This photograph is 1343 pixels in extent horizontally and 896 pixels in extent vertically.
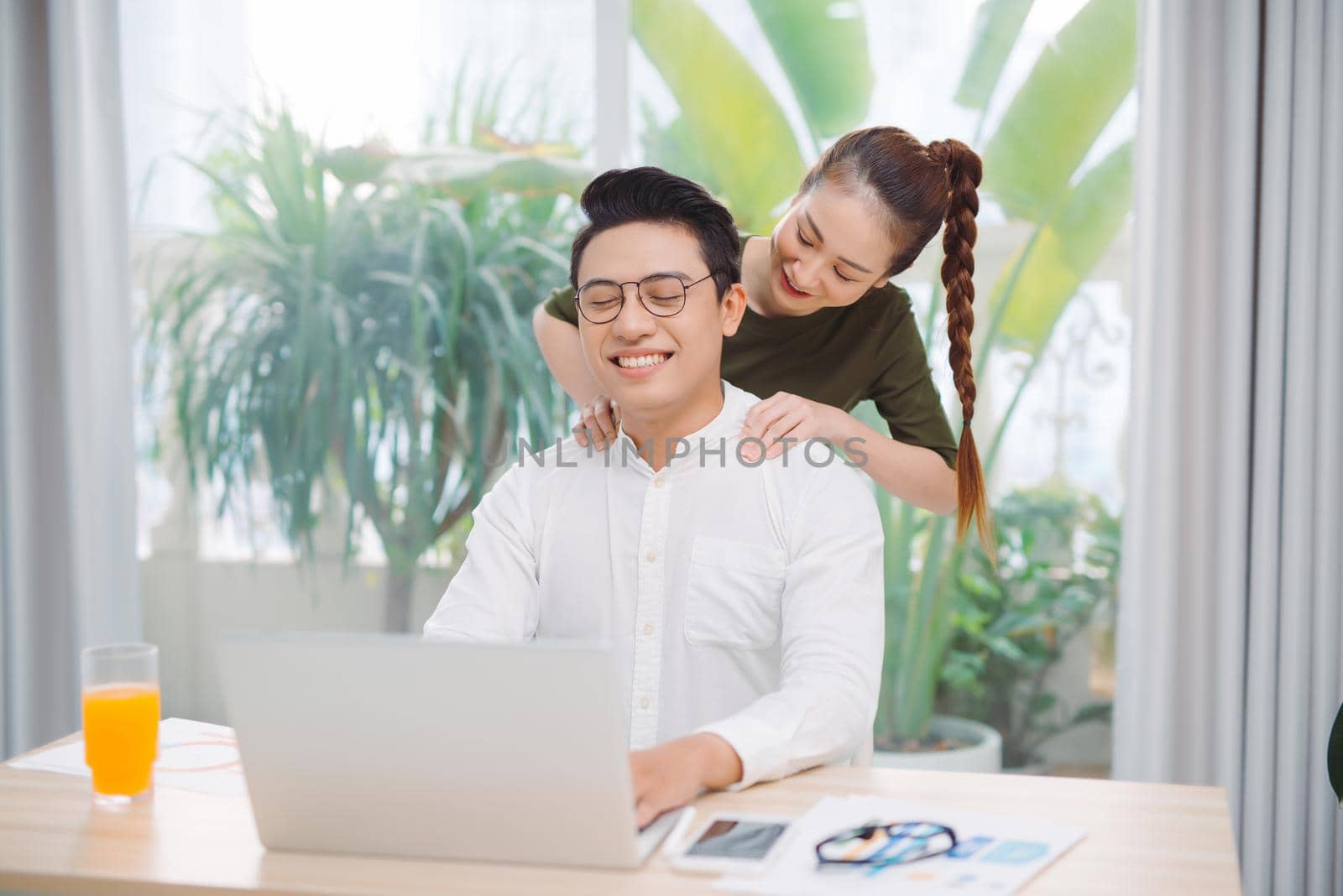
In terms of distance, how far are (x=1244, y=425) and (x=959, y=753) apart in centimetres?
91

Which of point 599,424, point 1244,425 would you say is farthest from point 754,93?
point 599,424

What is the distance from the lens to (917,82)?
2805 millimetres

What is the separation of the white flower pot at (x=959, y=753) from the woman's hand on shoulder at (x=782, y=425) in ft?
4.12

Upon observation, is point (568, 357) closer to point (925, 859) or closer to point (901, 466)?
point (901, 466)

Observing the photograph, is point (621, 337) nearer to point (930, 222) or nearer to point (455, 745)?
point (930, 222)

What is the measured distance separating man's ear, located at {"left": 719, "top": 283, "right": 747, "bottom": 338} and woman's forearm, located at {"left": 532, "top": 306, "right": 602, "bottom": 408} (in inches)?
12.2

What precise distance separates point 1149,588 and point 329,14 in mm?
2319

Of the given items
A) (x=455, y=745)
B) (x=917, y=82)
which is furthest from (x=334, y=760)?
(x=917, y=82)

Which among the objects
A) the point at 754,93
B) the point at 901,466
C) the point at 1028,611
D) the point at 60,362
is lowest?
the point at 1028,611

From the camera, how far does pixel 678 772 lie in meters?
1.15

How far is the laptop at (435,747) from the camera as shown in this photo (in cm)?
96

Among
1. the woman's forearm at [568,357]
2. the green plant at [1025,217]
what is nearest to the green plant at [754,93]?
the green plant at [1025,217]

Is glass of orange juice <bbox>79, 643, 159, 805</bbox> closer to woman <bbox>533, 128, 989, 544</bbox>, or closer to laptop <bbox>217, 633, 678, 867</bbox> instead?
laptop <bbox>217, 633, 678, 867</bbox>

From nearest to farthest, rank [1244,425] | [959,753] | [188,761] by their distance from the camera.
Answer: [188,761] < [1244,425] < [959,753]
